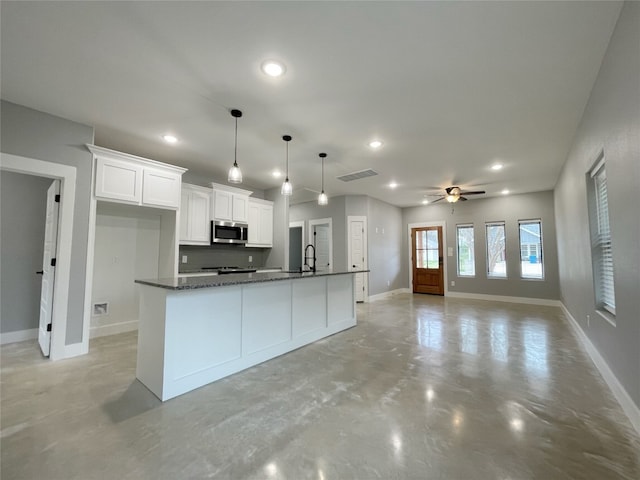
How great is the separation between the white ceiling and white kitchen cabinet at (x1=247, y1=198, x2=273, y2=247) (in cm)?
190

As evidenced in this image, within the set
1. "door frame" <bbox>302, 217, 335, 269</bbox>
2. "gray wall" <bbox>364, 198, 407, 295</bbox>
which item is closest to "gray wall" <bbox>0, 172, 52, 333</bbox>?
"door frame" <bbox>302, 217, 335, 269</bbox>

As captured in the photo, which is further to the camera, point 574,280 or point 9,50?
point 574,280

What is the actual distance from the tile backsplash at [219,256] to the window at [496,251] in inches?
233

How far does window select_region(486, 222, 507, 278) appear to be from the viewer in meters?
7.14

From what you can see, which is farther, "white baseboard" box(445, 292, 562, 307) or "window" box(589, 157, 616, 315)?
"white baseboard" box(445, 292, 562, 307)

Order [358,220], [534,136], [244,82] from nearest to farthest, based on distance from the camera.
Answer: [244,82] → [534,136] → [358,220]

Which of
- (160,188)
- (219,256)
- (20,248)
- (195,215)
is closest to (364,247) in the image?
(219,256)

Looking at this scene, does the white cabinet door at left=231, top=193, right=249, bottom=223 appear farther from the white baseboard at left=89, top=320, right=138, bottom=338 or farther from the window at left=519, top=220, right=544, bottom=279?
the window at left=519, top=220, right=544, bottom=279

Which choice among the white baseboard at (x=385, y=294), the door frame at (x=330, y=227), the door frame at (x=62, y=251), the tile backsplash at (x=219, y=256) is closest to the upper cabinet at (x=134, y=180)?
the door frame at (x=62, y=251)

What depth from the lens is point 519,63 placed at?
2.28m

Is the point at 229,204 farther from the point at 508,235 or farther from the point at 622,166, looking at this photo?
the point at 508,235

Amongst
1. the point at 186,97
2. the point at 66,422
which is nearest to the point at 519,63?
the point at 186,97

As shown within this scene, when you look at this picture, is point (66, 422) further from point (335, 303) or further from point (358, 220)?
point (358, 220)

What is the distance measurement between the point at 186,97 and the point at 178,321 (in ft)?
7.17
